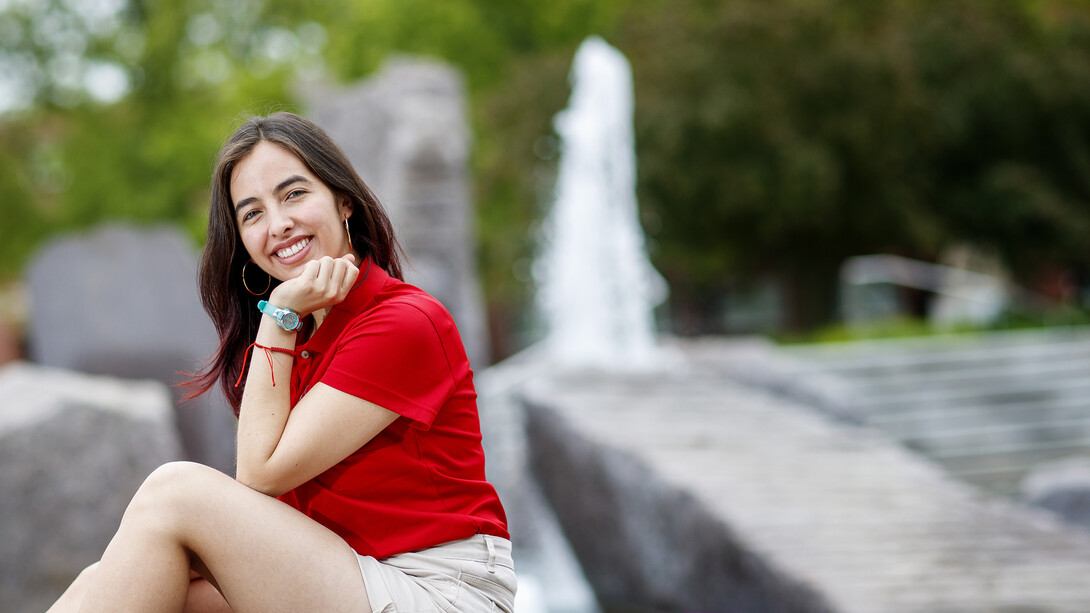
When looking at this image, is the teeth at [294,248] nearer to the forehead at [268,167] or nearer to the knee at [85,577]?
the forehead at [268,167]

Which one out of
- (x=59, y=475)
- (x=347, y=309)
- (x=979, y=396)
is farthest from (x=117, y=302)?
(x=347, y=309)

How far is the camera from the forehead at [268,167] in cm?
193

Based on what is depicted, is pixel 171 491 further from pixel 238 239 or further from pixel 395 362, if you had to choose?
pixel 238 239

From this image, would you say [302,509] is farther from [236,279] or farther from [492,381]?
[492,381]

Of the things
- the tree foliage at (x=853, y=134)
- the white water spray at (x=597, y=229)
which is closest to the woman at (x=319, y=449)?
the white water spray at (x=597, y=229)

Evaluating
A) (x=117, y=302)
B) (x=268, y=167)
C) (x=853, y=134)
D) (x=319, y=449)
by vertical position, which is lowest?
(x=117, y=302)

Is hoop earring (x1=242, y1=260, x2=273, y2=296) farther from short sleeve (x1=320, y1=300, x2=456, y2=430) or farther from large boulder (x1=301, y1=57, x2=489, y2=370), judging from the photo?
large boulder (x1=301, y1=57, x2=489, y2=370)

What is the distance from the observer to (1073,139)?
17.9 m

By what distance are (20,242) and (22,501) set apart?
14.6 meters

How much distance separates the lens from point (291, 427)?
1751 millimetres

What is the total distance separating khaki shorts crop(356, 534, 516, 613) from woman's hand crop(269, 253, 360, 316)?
443mm

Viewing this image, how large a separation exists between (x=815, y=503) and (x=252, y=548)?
2.93 m

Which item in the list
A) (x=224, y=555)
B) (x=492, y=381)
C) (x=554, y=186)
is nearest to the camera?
(x=224, y=555)

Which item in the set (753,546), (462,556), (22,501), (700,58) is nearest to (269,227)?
(462,556)
